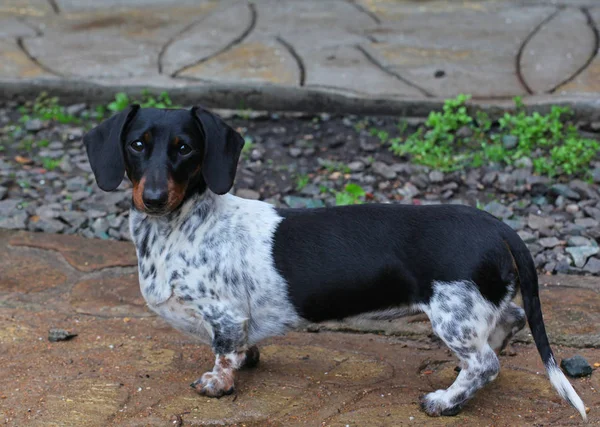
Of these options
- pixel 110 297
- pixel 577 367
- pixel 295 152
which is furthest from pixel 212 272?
pixel 295 152

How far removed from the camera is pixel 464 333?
3.30 m

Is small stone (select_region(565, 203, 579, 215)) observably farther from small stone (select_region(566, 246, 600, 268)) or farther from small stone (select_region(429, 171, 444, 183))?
small stone (select_region(429, 171, 444, 183))

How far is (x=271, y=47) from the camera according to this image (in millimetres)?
7020

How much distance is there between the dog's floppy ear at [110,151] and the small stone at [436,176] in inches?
94.4

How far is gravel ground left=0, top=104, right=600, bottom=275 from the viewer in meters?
5.01

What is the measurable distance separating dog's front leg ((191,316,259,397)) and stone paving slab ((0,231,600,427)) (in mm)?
46

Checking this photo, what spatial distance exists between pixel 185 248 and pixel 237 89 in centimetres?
289

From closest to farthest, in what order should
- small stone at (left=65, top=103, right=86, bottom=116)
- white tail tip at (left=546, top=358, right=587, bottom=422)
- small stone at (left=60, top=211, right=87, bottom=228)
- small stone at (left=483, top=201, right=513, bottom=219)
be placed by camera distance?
white tail tip at (left=546, top=358, right=587, bottom=422) < small stone at (left=483, top=201, right=513, bottom=219) < small stone at (left=60, top=211, right=87, bottom=228) < small stone at (left=65, top=103, right=86, bottom=116)

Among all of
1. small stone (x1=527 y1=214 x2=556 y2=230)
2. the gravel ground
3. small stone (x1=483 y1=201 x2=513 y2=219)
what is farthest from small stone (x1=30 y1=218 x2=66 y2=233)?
small stone (x1=527 y1=214 x2=556 y2=230)

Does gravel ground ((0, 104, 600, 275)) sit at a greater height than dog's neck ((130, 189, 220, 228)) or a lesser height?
lesser

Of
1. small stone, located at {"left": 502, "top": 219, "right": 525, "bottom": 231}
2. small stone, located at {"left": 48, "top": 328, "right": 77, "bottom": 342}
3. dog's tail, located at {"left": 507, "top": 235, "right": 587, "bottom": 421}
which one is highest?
dog's tail, located at {"left": 507, "top": 235, "right": 587, "bottom": 421}

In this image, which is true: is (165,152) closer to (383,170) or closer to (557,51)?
(383,170)

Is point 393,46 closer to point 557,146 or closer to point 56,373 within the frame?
point 557,146

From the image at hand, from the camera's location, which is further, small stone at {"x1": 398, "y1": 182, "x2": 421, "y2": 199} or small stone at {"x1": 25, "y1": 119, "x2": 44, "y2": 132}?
small stone at {"x1": 25, "y1": 119, "x2": 44, "y2": 132}
